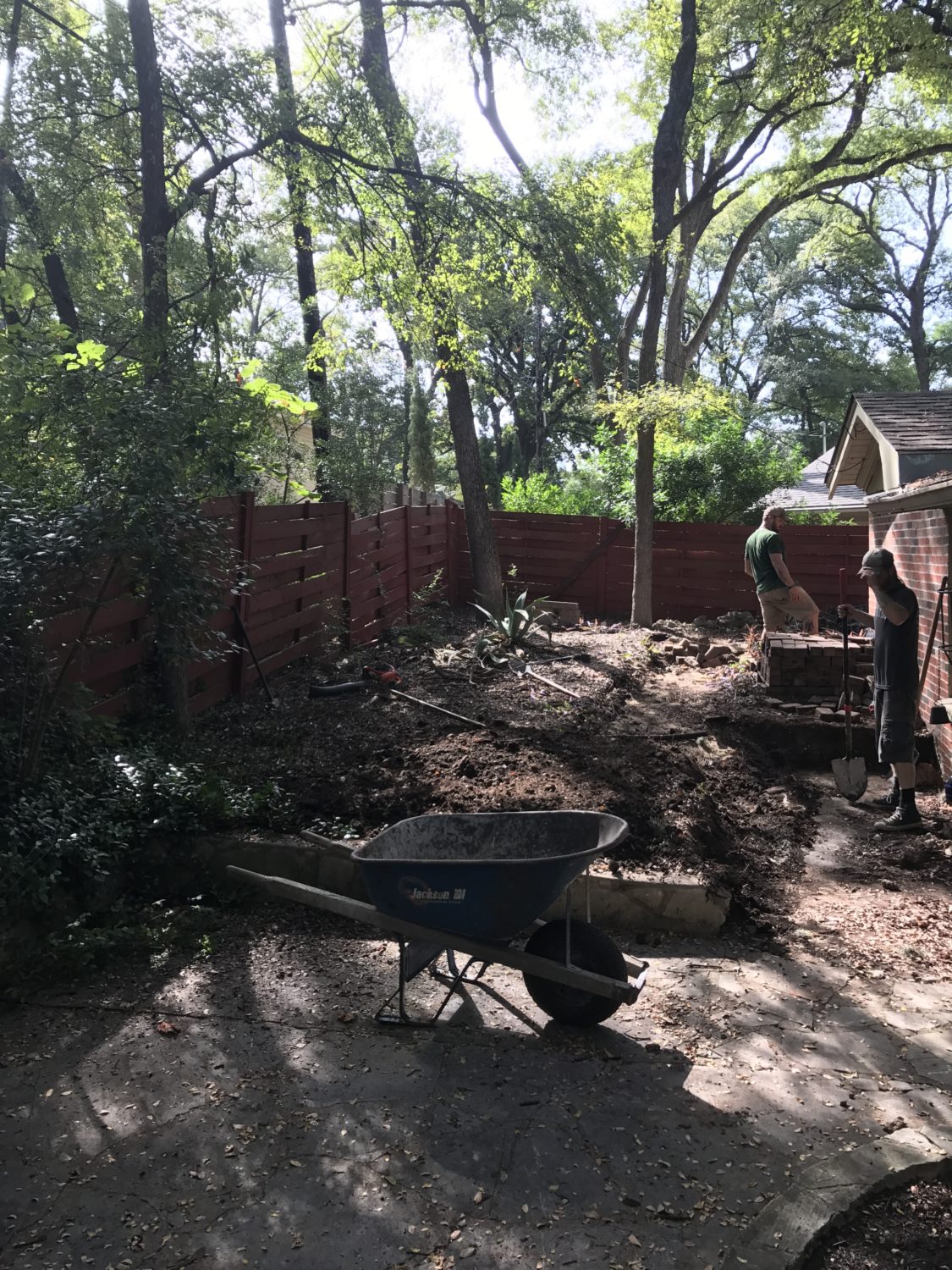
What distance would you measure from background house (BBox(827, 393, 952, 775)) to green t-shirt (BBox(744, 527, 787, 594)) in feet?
3.49

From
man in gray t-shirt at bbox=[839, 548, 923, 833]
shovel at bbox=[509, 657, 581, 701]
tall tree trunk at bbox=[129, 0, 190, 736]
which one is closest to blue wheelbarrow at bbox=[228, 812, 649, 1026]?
man in gray t-shirt at bbox=[839, 548, 923, 833]

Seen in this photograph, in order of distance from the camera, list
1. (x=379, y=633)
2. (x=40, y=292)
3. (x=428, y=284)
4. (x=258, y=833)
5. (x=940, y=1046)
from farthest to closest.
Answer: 1. (x=40, y=292)
2. (x=379, y=633)
3. (x=428, y=284)
4. (x=258, y=833)
5. (x=940, y=1046)

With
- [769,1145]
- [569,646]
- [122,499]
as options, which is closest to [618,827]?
[769,1145]

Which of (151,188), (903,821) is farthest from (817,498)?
(151,188)

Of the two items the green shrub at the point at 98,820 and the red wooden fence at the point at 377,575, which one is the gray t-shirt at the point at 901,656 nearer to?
the green shrub at the point at 98,820

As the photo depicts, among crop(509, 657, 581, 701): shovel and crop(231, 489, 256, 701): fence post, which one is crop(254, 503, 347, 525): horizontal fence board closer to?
crop(231, 489, 256, 701): fence post

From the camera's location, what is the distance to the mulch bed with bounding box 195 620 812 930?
508 centimetres

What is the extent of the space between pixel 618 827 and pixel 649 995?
3.03 ft

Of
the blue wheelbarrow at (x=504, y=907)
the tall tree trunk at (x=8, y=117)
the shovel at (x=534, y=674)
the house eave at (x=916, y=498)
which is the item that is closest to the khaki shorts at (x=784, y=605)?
the house eave at (x=916, y=498)

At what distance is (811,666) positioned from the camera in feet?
28.4

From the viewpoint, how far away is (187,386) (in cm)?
657

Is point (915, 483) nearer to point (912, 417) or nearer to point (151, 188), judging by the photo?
point (912, 417)

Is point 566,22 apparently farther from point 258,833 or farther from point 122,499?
point 258,833

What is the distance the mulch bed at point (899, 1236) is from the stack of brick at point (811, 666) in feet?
21.2
